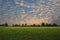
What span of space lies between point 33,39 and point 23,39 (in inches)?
49.6

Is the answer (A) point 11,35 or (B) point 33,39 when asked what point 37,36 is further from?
(A) point 11,35

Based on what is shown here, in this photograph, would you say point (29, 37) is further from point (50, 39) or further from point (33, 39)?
point (50, 39)

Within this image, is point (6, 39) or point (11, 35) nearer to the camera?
point (6, 39)

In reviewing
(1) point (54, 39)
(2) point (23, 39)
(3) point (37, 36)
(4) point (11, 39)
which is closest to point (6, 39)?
(4) point (11, 39)

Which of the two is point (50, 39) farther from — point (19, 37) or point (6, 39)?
point (6, 39)

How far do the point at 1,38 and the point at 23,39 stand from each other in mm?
2642

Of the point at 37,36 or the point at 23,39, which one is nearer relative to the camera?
the point at 23,39

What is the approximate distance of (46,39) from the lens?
23.1m

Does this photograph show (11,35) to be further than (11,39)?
Yes

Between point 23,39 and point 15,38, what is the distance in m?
1.02

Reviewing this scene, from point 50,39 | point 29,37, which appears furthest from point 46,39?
point 29,37

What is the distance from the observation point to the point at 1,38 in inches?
894

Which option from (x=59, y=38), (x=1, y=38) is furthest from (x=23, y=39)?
(x=59, y=38)

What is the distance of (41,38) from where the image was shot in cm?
2342
